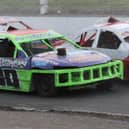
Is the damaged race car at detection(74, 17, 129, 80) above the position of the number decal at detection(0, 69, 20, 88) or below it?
above

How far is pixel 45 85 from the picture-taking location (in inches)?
498

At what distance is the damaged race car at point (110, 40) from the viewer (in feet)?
45.7

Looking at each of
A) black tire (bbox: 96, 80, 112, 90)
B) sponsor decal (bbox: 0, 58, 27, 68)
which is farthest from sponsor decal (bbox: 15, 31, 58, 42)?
black tire (bbox: 96, 80, 112, 90)

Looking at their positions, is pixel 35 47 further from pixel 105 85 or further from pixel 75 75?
pixel 105 85

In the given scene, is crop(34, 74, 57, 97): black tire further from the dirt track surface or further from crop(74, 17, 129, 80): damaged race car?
the dirt track surface

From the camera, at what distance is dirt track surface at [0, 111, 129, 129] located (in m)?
8.87

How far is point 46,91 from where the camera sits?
12.7 metres

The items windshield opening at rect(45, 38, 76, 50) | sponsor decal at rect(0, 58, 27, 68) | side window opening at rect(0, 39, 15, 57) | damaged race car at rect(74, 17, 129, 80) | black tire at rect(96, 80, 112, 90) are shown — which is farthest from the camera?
windshield opening at rect(45, 38, 76, 50)

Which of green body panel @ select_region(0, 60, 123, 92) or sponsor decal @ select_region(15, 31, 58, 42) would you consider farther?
sponsor decal @ select_region(15, 31, 58, 42)

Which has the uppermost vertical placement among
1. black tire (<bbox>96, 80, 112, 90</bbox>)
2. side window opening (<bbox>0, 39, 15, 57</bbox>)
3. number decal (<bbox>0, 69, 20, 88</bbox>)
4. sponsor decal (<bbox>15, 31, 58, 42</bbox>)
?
sponsor decal (<bbox>15, 31, 58, 42</bbox>)

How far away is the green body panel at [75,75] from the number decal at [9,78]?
8 cm

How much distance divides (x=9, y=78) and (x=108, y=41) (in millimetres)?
2618
